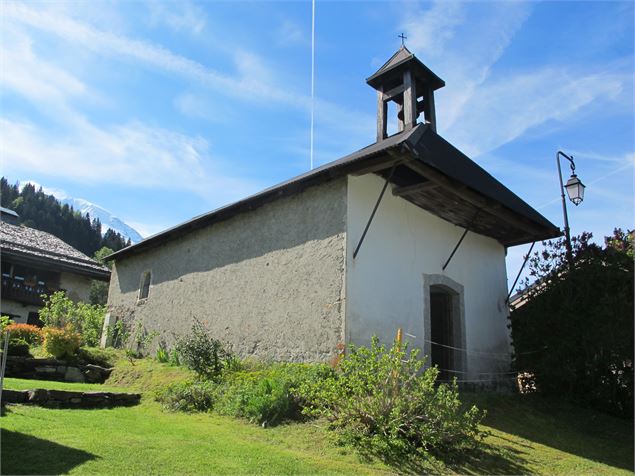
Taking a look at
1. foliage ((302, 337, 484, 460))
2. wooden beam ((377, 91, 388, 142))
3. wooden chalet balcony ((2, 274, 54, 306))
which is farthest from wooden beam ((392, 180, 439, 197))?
wooden chalet balcony ((2, 274, 54, 306))

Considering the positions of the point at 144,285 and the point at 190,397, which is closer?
the point at 190,397

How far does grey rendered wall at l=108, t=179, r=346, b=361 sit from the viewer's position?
8930 mm

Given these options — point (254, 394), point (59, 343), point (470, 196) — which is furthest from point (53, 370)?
point (470, 196)

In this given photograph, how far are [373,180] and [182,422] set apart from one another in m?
5.66

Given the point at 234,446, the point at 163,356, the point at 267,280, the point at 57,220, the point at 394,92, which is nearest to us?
the point at 234,446

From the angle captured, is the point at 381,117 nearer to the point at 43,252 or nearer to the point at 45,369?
the point at 45,369

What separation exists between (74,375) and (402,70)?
34.7ft

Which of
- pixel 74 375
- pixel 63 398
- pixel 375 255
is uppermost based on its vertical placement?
pixel 375 255

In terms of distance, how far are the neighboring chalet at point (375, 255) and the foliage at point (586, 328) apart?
52.9 inches

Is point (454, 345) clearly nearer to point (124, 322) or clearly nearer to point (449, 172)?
point (449, 172)

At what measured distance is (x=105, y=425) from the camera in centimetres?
598

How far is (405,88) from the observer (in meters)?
11.0

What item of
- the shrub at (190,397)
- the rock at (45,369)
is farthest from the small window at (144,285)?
the shrub at (190,397)

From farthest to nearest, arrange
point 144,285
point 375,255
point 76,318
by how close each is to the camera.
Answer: point 76,318, point 144,285, point 375,255
